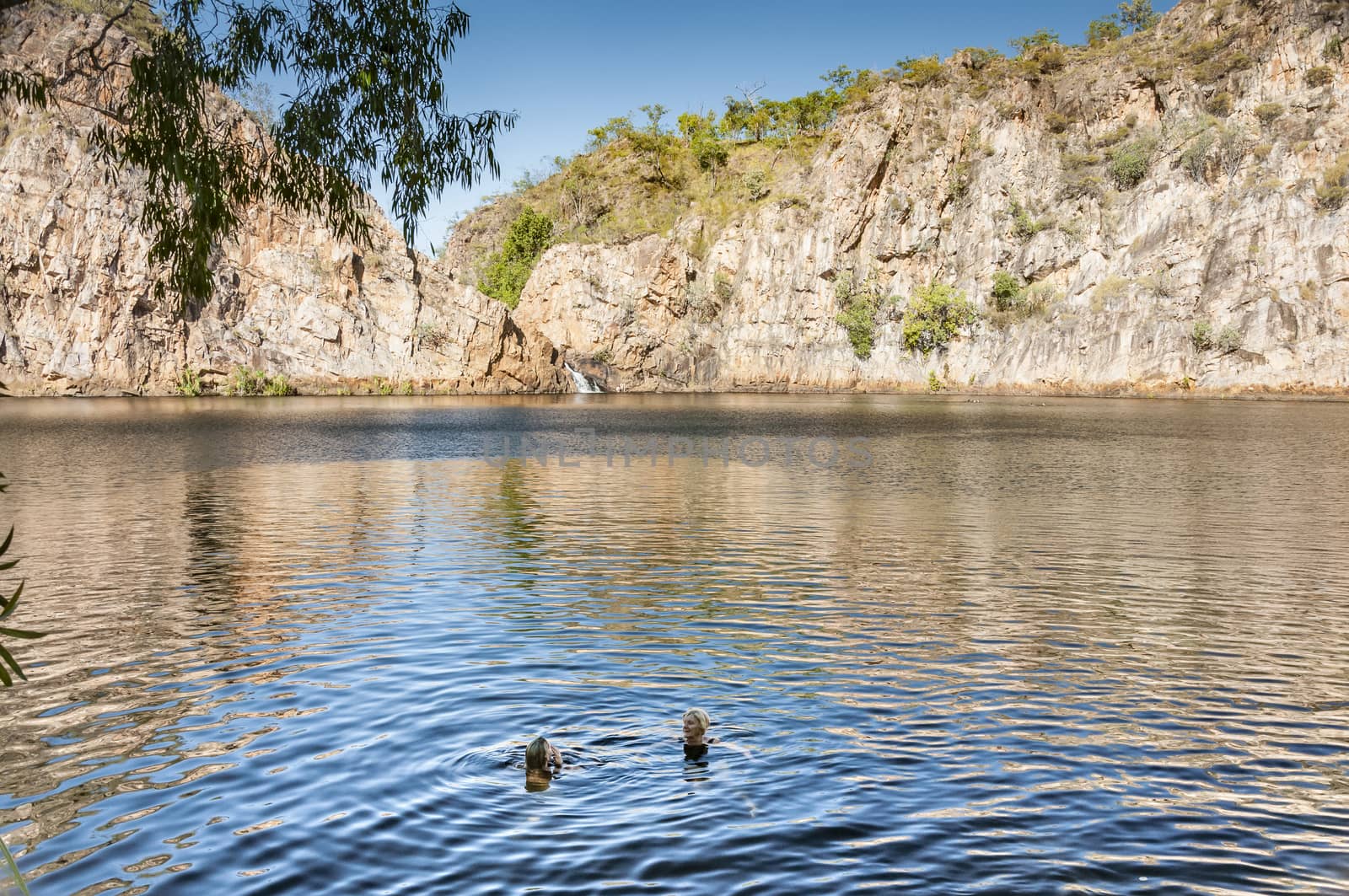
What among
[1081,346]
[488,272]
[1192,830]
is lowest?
[1192,830]

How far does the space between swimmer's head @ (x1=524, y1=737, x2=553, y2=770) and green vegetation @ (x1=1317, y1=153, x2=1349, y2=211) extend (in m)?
133

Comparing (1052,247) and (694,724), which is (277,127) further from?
(1052,247)

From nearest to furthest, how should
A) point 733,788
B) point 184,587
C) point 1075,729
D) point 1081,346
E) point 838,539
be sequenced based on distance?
point 733,788 < point 1075,729 < point 184,587 < point 838,539 < point 1081,346

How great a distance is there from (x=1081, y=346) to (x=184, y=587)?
125 metres

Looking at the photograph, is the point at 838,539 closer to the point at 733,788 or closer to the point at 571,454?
the point at 733,788

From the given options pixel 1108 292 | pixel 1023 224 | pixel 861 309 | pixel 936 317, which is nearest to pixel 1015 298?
pixel 936 317

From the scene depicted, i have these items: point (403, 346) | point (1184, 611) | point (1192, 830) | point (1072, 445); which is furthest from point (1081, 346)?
point (1192, 830)

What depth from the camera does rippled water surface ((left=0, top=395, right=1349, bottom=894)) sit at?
28.6 ft

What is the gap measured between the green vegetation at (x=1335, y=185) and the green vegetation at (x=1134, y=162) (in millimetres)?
21953

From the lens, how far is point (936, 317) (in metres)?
143

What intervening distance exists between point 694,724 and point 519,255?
175 meters

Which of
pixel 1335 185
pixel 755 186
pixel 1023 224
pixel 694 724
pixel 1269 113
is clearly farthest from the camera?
pixel 755 186

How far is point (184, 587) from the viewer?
20438 mm

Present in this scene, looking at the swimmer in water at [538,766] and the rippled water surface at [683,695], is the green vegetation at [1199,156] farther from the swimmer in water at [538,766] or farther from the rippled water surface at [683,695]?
the swimmer in water at [538,766]
